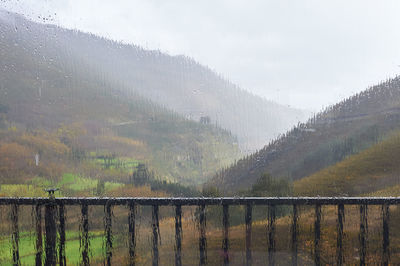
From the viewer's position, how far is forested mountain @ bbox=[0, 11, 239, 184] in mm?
62250

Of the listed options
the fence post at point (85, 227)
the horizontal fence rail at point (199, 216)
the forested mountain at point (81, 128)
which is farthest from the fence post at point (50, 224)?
the forested mountain at point (81, 128)

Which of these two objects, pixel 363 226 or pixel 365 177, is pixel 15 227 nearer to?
pixel 363 226

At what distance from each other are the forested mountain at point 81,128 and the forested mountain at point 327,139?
1557 centimetres

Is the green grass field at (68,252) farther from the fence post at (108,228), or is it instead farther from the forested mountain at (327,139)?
the forested mountain at (327,139)

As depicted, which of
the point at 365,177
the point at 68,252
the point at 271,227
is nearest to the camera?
the point at 271,227

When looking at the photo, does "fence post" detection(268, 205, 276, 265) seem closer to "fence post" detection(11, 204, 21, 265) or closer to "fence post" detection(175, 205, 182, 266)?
"fence post" detection(175, 205, 182, 266)

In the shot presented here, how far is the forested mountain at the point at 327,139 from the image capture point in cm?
5238

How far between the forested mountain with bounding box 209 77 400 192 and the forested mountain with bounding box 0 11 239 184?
→ 15572 mm

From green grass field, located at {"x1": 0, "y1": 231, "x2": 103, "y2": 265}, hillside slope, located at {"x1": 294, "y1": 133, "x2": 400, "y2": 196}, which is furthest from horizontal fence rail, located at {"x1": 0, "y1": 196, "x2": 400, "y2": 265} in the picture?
hillside slope, located at {"x1": 294, "y1": 133, "x2": 400, "y2": 196}

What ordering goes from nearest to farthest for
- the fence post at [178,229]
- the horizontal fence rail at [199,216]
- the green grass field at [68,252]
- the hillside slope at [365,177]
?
the horizontal fence rail at [199,216] → the fence post at [178,229] → the green grass field at [68,252] → the hillside slope at [365,177]

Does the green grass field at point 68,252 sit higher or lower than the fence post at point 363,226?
lower

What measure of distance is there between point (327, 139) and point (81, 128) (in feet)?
190

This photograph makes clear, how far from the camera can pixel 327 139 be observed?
218 ft

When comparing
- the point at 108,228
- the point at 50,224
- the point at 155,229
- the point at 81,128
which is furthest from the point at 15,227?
the point at 81,128
